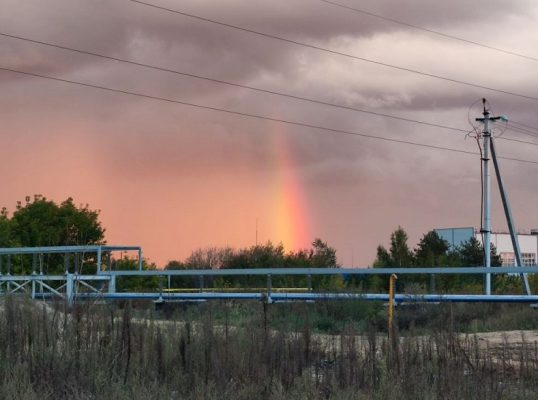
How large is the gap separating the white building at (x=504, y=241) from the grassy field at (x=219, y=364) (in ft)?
337

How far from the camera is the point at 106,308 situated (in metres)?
13.5

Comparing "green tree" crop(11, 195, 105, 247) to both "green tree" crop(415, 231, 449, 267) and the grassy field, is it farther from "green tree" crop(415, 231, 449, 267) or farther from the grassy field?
the grassy field

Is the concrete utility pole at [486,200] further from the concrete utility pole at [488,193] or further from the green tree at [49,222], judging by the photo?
the green tree at [49,222]

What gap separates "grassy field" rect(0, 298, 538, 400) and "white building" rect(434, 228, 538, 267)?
10286 cm

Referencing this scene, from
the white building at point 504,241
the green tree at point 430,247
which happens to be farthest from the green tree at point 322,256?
the white building at point 504,241

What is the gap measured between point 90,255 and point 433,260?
21.6 metres

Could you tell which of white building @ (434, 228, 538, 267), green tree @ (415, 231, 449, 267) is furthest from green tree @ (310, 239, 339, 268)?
white building @ (434, 228, 538, 267)

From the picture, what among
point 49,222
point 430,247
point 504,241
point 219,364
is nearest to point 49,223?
point 49,222

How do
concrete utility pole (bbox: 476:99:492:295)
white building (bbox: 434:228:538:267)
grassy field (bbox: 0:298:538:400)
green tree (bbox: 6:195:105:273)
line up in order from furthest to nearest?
1. white building (bbox: 434:228:538:267)
2. green tree (bbox: 6:195:105:273)
3. concrete utility pole (bbox: 476:99:492:295)
4. grassy field (bbox: 0:298:538:400)

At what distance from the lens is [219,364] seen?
1151cm

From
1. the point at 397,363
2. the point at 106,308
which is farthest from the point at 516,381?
the point at 106,308

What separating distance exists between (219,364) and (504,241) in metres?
119

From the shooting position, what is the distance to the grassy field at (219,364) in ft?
35.5

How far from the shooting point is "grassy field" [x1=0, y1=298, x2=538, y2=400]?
1083 cm
